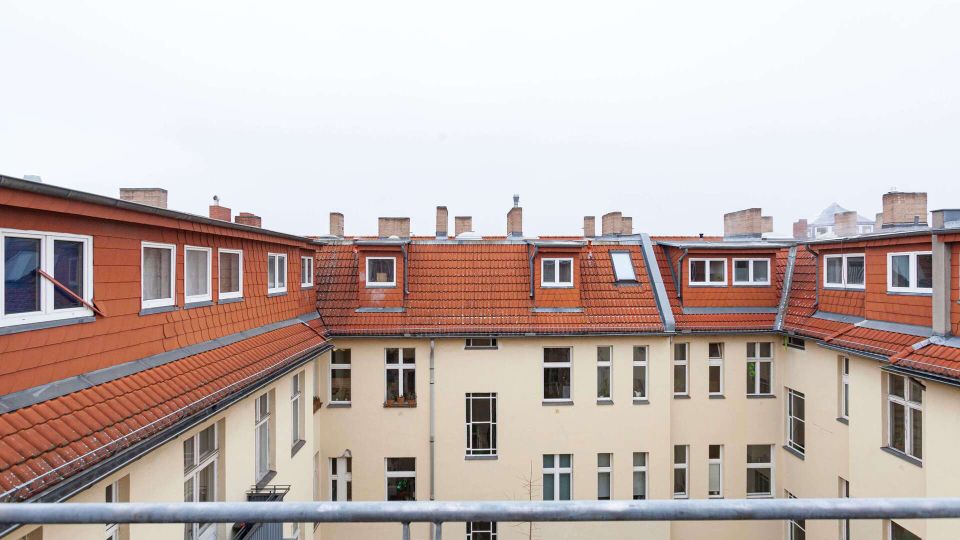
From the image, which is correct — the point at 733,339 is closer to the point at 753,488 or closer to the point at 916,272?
the point at 753,488

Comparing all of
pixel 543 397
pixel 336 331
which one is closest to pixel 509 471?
pixel 543 397

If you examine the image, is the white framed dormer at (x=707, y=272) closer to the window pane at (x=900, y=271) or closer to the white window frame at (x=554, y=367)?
the white window frame at (x=554, y=367)

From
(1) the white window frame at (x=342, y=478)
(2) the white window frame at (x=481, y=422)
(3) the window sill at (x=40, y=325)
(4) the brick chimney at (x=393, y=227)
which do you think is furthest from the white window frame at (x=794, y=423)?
(3) the window sill at (x=40, y=325)

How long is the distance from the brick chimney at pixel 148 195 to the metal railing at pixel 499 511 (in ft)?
38.8

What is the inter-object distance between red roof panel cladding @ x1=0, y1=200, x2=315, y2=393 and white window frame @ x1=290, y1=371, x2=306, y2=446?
2.50m

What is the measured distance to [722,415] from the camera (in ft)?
46.2

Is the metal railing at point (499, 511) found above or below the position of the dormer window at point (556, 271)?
below

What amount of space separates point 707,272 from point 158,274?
13.8m

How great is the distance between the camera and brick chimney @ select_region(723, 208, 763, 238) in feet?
53.9

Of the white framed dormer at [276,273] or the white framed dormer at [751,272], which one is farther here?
the white framed dormer at [751,272]

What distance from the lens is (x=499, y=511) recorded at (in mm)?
1591

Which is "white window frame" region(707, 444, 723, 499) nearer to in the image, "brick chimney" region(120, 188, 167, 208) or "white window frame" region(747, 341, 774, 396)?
"white window frame" region(747, 341, 774, 396)

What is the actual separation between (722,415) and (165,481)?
13.7 meters

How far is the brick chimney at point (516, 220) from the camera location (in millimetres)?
16391
